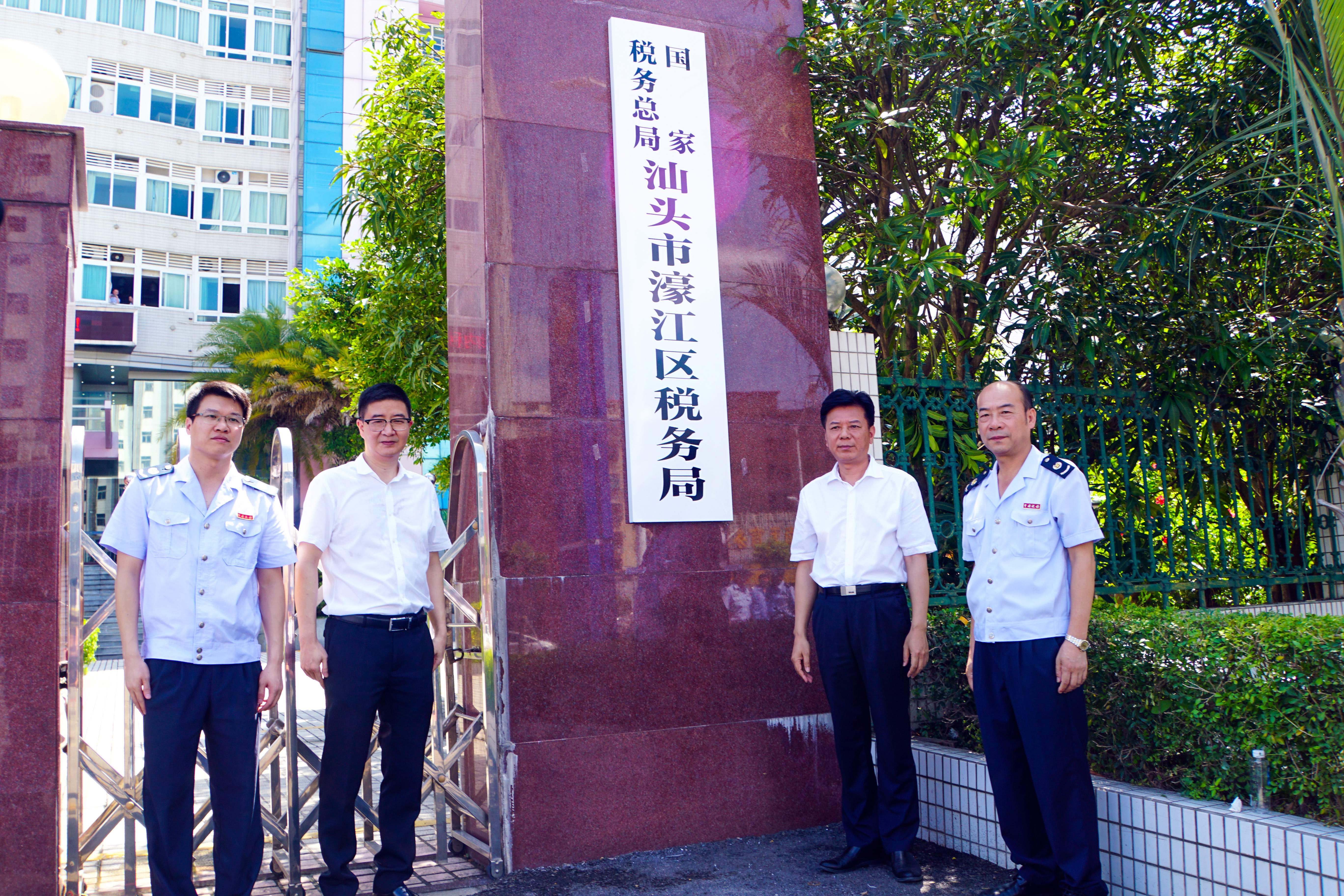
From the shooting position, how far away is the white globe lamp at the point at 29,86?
11.4 feet

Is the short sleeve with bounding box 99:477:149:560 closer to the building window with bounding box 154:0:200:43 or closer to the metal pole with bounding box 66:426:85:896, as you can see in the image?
the metal pole with bounding box 66:426:85:896

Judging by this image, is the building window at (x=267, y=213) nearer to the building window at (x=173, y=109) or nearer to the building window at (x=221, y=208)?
the building window at (x=221, y=208)

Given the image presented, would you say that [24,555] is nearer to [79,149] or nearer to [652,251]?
[79,149]

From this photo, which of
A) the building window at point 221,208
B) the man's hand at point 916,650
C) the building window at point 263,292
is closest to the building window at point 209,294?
the building window at point 263,292

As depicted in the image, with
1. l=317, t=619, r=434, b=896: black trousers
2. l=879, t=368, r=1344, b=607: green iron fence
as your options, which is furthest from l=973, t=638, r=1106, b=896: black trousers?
l=317, t=619, r=434, b=896: black trousers

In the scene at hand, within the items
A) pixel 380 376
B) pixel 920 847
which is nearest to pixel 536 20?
pixel 920 847

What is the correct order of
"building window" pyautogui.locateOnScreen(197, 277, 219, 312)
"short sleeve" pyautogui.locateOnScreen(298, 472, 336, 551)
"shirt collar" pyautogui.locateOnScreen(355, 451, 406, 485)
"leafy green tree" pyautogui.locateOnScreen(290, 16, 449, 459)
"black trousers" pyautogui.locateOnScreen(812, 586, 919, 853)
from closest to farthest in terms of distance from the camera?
"short sleeve" pyautogui.locateOnScreen(298, 472, 336, 551), "shirt collar" pyautogui.locateOnScreen(355, 451, 406, 485), "black trousers" pyautogui.locateOnScreen(812, 586, 919, 853), "leafy green tree" pyautogui.locateOnScreen(290, 16, 449, 459), "building window" pyautogui.locateOnScreen(197, 277, 219, 312)

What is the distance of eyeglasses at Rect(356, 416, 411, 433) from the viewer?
3479 millimetres

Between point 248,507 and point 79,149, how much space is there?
1480 millimetres

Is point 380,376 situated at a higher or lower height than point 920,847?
higher

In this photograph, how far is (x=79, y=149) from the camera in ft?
11.7

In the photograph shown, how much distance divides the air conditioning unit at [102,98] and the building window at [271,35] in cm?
382

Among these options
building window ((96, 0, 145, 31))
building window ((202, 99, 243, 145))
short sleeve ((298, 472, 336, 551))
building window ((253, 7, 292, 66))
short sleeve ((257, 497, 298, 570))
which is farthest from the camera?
building window ((253, 7, 292, 66))

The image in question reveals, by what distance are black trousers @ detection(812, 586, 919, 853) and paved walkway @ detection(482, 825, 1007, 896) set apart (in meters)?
0.17
